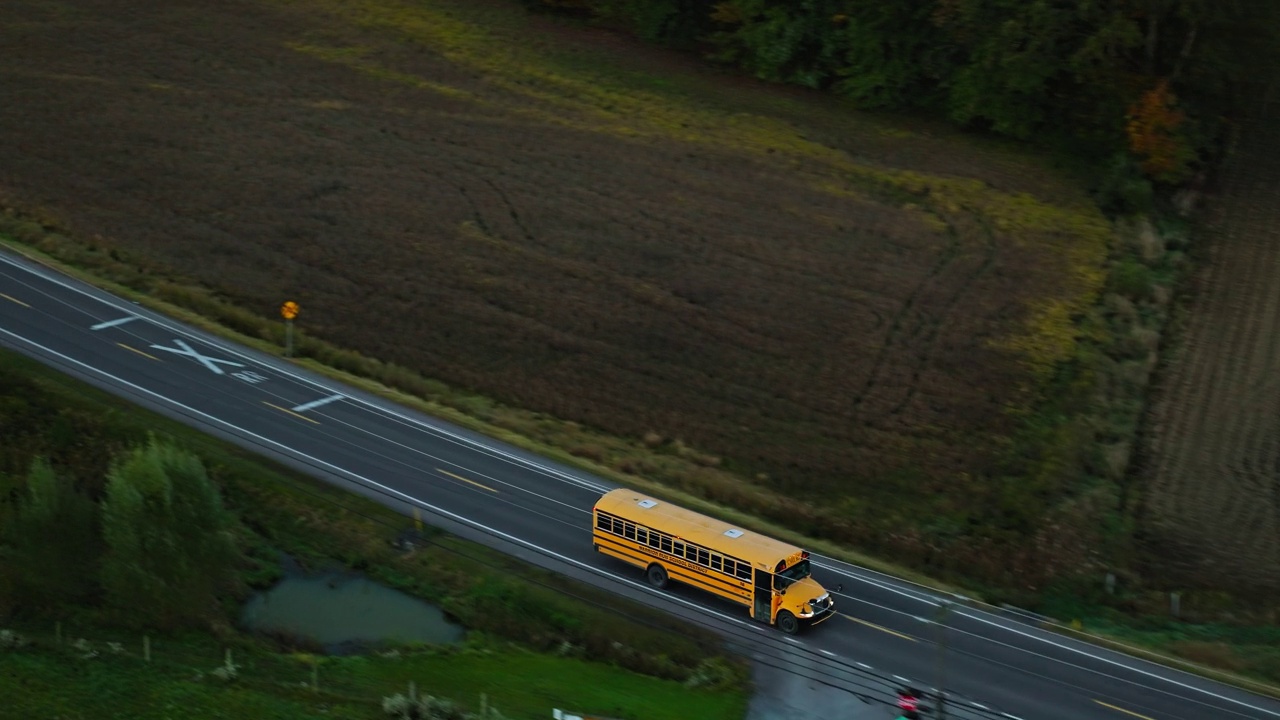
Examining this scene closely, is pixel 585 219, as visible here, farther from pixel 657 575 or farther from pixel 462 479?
pixel 657 575

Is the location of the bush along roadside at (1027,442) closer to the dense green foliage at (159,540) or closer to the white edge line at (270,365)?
the white edge line at (270,365)

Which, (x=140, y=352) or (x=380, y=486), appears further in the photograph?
(x=140, y=352)

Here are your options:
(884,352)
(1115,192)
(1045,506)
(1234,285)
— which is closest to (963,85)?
(1115,192)

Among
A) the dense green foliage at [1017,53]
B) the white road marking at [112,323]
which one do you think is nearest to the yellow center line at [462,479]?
the white road marking at [112,323]


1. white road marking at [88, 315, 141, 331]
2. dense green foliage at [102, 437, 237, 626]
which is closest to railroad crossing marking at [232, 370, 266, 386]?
white road marking at [88, 315, 141, 331]

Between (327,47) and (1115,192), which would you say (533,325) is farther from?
(327,47)

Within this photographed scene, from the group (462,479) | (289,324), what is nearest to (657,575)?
(462,479)
